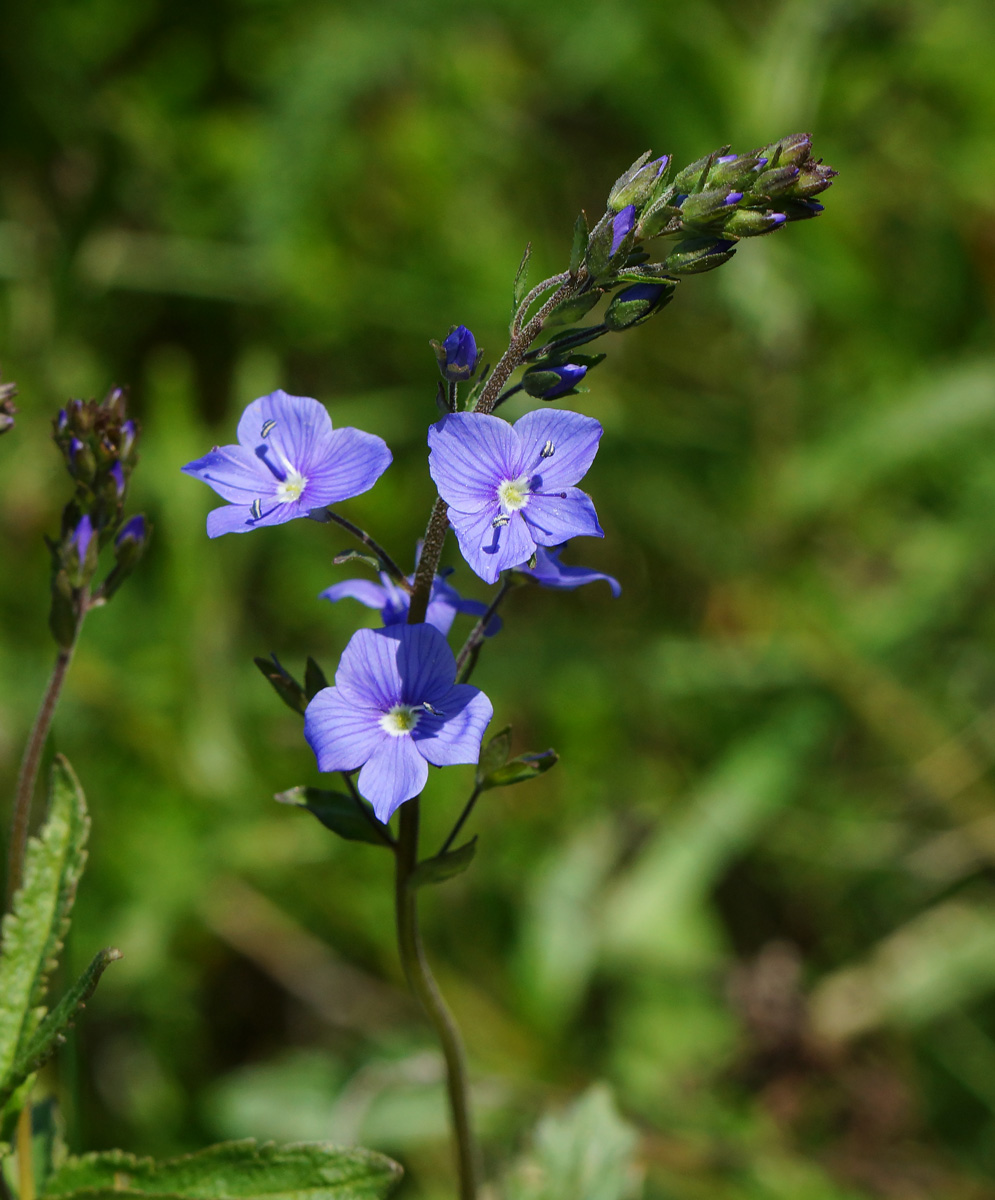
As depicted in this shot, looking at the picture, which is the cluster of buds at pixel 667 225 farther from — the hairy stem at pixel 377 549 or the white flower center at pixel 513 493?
the hairy stem at pixel 377 549

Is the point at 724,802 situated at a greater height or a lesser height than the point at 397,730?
lesser

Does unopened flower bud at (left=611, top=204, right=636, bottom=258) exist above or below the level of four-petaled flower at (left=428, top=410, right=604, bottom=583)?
above

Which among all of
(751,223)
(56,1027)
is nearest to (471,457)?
(751,223)

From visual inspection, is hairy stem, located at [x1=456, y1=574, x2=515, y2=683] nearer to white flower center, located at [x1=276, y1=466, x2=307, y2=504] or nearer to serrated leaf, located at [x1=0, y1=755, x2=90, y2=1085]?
white flower center, located at [x1=276, y1=466, x2=307, y2=504]

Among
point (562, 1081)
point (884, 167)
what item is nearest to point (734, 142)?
point (884, 167)

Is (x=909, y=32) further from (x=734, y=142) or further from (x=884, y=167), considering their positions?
(x=734, y=142)

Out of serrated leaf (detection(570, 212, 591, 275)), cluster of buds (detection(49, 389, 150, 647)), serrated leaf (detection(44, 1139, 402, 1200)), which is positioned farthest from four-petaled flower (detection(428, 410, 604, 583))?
serrated leaf (detection(44, 1139, 402, 1200))

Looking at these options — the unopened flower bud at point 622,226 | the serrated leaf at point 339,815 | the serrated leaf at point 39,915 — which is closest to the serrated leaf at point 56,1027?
the serrated leaf at point 39,915
